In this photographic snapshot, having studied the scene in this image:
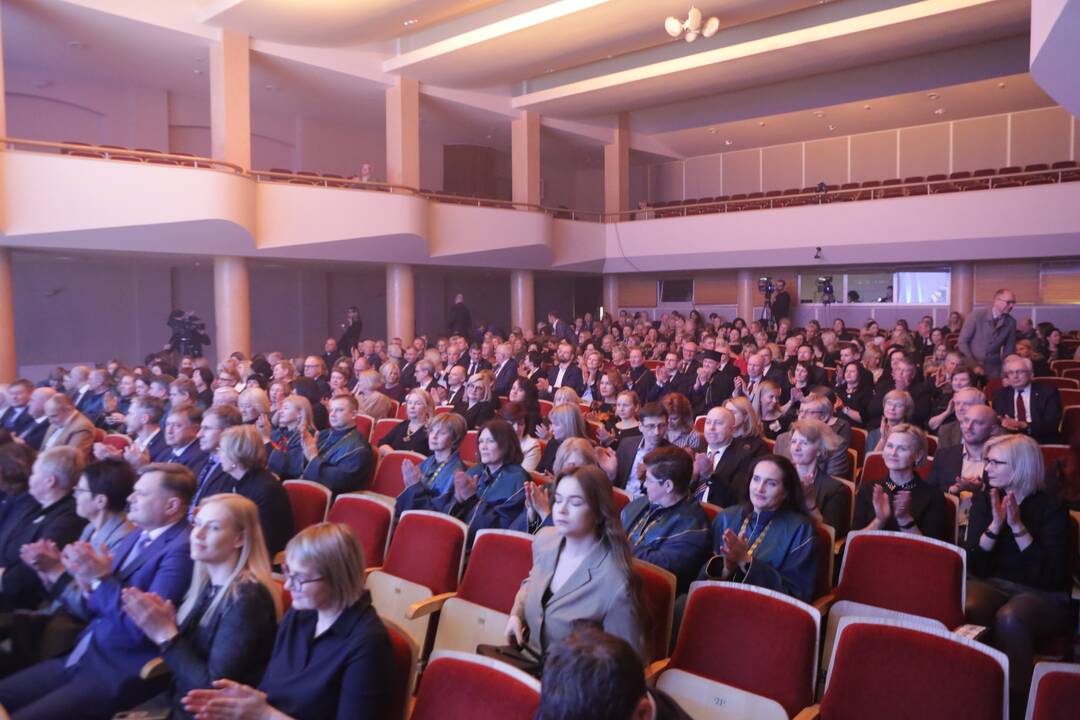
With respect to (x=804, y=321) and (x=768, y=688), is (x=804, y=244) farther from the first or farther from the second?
(x=768, y=688)

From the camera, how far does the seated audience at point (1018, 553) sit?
255 cm

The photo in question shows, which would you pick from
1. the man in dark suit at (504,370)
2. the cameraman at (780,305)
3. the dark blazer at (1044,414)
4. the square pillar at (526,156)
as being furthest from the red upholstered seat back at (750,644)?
the square pillar at (526,156)

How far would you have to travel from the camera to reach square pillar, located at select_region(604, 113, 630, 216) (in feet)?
52.2

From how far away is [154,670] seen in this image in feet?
7.22

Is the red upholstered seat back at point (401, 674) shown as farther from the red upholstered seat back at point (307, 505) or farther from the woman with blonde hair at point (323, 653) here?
the red upholstered seat back at point (307, 505)

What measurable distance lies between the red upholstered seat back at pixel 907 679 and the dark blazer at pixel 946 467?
1977 mm

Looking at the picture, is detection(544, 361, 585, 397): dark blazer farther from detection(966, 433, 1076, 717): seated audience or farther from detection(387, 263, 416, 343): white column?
detection(387, 263, 416, 343): white column

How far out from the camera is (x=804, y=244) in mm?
13195

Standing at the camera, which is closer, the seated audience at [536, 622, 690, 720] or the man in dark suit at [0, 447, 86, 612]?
the seated audience at [536, 622, 690, 720]

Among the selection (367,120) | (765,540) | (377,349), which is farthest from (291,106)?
(765,540)

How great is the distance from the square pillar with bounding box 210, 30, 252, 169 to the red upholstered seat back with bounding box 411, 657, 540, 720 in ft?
33.3

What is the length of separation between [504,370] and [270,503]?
465cm

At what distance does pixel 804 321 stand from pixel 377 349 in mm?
9444

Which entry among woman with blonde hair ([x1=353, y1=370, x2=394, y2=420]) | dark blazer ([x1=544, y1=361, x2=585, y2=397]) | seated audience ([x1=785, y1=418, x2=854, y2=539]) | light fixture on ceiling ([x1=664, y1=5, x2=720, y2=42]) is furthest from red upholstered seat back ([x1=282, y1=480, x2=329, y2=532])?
light fixture on ceiling ([x1=664, y1=5, x2=720, y2=42])
